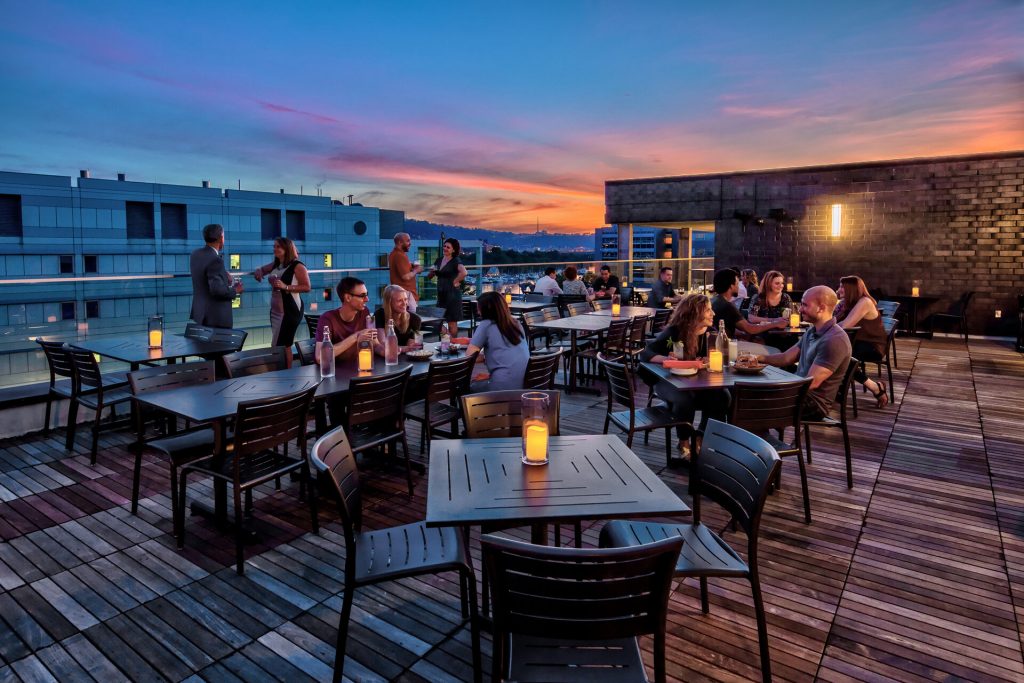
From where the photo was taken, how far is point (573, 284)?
10.2 metres

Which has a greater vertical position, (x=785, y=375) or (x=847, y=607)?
(x=785, y=375)

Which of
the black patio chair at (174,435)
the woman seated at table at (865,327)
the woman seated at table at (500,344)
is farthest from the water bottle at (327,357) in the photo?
the woman seated at table at (865,327)

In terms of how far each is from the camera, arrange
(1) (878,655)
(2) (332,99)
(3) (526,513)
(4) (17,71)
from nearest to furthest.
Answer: (3) (526,513)
(1) (878,655)
(4) (17,71)
(2) (332,99)

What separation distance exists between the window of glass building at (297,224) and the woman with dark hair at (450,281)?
42.1 m

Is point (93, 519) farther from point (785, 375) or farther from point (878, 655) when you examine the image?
point (785, 375)

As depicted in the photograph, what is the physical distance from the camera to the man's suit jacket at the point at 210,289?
5652mm

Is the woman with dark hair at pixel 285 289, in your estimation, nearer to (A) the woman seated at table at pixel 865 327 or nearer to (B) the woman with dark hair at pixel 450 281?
(B) the woman with dark hair at pixel 450 281

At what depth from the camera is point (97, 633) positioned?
2424 mm

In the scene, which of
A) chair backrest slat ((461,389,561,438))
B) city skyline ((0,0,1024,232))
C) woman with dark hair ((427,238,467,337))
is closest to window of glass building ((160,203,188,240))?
city skyline ((0,0,1024,232))

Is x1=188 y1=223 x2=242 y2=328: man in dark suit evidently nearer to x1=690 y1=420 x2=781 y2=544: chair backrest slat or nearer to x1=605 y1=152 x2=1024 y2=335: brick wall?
x1=690 y1=420 x2=781 y2=544: chair backrest slat

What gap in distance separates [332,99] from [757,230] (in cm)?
1046

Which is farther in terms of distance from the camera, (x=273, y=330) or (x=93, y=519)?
(x=273, y=330)

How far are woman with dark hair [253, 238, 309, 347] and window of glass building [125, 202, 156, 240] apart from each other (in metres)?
33.0

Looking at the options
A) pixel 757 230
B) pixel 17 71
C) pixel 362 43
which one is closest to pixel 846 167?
pixel 757 230
